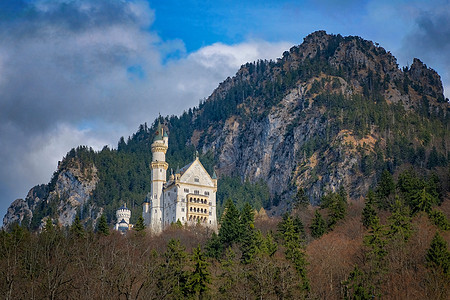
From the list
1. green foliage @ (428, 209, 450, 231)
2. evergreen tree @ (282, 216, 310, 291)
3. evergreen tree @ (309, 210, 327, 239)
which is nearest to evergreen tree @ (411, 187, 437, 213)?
green foliage @ (428, 209, 450, 231)

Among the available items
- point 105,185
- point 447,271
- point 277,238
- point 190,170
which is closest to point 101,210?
point 105,185

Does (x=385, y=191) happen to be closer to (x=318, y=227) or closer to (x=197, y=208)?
(x=318, y=227)

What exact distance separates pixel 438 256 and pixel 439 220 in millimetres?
15080

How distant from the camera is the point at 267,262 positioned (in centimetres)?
6203

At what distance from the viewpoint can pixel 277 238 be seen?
77.9m

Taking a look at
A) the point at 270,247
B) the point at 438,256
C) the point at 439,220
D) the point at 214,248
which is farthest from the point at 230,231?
the point at 438,256

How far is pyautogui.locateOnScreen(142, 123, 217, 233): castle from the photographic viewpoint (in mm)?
118375

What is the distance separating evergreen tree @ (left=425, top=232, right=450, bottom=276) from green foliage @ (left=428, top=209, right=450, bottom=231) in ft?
41.5

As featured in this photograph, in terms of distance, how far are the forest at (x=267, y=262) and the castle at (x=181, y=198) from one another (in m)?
29.1

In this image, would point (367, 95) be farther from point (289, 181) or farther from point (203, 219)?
point (203, 219)

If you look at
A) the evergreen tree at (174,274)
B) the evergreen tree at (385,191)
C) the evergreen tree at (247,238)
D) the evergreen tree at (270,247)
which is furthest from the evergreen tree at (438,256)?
the evergreen tree at (385,191)

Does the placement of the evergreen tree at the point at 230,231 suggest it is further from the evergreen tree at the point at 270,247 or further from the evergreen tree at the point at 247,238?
the evergreen tree at the point at 270,247

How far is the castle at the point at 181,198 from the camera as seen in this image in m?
118

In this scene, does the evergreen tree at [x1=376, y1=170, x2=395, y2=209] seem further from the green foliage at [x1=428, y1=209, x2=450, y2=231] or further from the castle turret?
the castle turret
